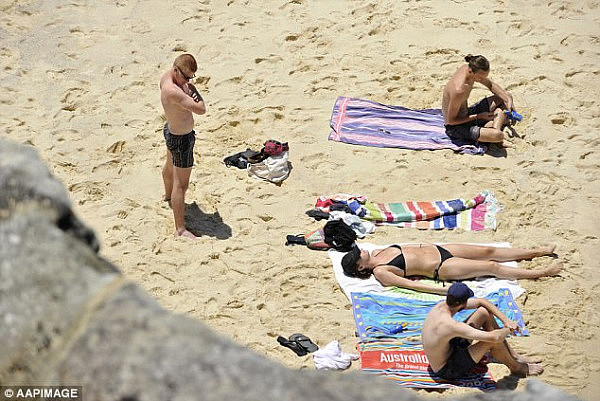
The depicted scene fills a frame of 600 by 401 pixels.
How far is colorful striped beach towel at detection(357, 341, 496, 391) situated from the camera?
5.83m

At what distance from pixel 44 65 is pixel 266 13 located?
120 inches

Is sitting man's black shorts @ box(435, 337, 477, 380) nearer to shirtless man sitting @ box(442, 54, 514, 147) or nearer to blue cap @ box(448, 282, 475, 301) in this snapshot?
blue cap @ box(448, 282, 475, 301)

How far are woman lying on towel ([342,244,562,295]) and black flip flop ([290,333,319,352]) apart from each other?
94cm

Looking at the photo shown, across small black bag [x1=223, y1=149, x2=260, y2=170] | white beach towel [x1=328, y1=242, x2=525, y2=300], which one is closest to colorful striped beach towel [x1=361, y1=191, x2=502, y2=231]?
white beach towel [x1=328, y1=242, x2=525, y2=300]

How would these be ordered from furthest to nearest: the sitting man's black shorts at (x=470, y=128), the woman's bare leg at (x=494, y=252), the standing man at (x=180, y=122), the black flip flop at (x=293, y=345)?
the sitting man's black shorts at (x=470, y=128)
the woman's bare leg at (x=494, y=252)
the standing man at (x=180, y=122)
the black flip flop at (x=293, y=345)

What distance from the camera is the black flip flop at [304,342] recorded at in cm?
602

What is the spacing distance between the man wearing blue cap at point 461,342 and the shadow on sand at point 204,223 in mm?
2331

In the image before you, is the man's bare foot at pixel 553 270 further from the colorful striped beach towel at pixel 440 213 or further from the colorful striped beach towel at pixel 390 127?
the colorful striped beach towel at pixel 390 127

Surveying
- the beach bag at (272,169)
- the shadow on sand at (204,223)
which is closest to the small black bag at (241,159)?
the beach bag at (272,169)

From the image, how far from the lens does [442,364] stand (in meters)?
5.84

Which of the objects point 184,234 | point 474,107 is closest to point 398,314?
point 184,234

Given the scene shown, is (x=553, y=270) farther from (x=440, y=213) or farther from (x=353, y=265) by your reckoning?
(x=353, y=265)

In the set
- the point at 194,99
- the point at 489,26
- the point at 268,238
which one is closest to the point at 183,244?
the point at 268,238

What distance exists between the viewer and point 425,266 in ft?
22.4
